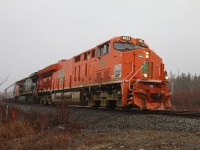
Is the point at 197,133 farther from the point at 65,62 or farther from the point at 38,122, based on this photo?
the point at 65,62

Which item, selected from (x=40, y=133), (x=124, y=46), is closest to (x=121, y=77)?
(x=124, y=46)

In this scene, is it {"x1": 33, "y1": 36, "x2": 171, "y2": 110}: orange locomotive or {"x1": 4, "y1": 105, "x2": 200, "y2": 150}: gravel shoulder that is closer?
{"x1": 4, "y1": 105, "x2": 200, "y2": 150}: gravel shoulder

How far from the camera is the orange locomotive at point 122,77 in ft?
38.6

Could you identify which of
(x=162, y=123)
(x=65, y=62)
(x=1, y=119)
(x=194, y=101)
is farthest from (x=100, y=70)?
(x=194, y=101)

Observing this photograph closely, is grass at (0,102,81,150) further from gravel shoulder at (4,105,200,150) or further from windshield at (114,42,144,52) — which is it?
windshield at (114,42,144,52)

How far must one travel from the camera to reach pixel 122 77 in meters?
12.0

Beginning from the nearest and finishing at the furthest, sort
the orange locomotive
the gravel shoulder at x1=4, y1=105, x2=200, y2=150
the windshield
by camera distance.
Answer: the gravel shoulder at x1=4, y1=105, x2=200, y2=150 < the orange locomotive < the windshield

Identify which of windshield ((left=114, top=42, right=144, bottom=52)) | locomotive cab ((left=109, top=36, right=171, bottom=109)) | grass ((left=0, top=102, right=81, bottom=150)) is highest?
windshield ((left=114, top=42, right=144, bottom=52))

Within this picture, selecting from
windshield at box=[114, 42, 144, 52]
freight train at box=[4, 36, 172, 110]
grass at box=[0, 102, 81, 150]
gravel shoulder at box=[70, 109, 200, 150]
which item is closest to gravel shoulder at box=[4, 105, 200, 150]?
gravel shoulder at box=[70, 109, 200, 150]

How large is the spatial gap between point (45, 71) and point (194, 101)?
1418 centimetres

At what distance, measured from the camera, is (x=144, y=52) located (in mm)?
12844

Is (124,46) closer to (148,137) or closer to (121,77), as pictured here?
(121,77)

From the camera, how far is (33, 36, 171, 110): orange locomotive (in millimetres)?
11758

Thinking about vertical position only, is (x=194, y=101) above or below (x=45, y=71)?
below
